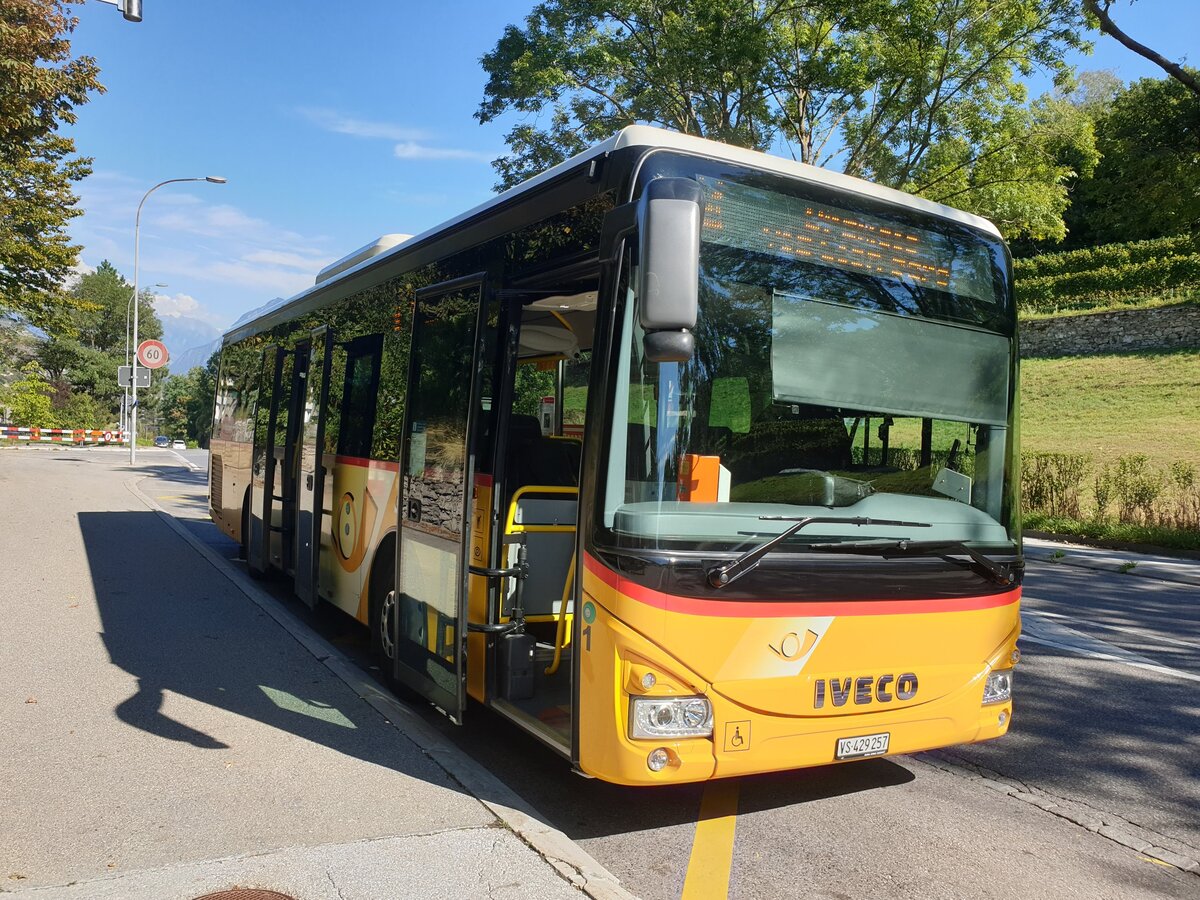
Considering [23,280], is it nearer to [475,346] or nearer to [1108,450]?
[475,346]

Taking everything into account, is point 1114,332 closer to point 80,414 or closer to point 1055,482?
point 1055,482

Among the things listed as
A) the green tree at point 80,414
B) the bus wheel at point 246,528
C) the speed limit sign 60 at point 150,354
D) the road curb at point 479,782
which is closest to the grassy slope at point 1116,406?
the bus wheel at point 246,528

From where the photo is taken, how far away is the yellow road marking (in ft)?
12.8

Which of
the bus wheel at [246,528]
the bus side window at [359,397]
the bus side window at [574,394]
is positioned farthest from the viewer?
the bus wheel at [246,528]

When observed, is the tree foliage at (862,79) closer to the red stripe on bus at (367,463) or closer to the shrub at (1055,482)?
the shrub at (1055,482)

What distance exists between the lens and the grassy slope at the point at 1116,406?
90.3 ft

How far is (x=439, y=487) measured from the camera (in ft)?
18.2

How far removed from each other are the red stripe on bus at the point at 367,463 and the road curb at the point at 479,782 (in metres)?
1.45

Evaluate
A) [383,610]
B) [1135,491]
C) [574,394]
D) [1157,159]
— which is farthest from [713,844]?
[1135,491]

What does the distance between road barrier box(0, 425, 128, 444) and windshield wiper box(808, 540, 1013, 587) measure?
52.3 m

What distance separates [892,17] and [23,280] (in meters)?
23.3

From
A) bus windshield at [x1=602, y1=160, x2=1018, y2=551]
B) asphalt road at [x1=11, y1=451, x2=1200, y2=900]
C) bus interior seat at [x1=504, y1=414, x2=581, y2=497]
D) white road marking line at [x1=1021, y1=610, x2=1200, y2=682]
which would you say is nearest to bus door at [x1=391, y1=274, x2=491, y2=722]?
bus interior seat at [x1=504, y1=414, x2=581, y2=497]

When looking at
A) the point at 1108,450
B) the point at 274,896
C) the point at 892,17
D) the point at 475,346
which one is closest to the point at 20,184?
the point at 892,17

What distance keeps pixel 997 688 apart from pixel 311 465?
222 inches
